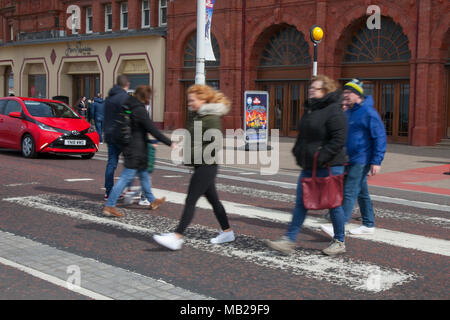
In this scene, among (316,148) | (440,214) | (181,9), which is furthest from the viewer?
(181,9)

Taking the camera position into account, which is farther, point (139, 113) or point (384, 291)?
point (139, 113)

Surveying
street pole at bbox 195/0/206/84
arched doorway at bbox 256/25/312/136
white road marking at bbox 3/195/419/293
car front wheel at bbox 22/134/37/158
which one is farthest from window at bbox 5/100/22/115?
arched doorway at bbox 256/25/312/136

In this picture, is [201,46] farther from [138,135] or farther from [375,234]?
[375,234]

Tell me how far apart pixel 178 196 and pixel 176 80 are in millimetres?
22185

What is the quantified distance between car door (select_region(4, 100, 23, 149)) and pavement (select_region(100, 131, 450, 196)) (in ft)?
10.8

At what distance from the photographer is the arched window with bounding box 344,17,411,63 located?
906 inches

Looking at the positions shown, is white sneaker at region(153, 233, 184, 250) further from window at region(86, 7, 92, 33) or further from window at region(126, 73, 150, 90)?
window at region(86, 7, 92, 33)

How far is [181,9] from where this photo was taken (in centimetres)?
3045

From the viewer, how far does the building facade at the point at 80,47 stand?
32656 mm

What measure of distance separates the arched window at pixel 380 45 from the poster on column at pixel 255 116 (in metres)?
6.96

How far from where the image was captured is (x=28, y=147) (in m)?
14.5

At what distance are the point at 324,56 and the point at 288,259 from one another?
2029cm
